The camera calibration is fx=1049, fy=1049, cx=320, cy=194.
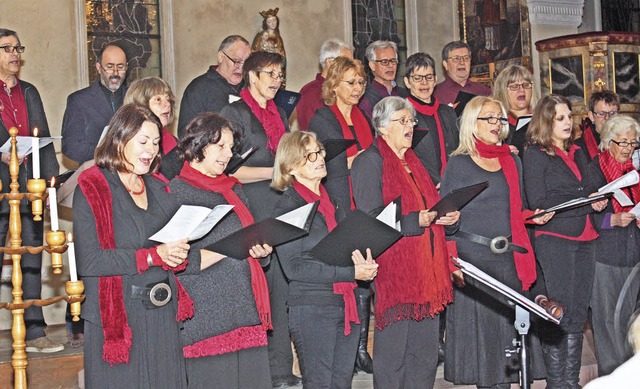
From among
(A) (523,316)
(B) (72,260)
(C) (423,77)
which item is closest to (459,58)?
(C) (423,77)

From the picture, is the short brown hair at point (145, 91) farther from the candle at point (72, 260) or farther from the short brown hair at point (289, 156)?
the candle at point (72, 260)

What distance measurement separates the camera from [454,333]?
5.31 meters

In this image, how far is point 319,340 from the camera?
4.55 meters

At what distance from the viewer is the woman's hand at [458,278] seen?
5281mm

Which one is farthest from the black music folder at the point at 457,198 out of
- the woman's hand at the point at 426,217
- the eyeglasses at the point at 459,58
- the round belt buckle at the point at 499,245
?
the eyeglasses at the point at 459,58

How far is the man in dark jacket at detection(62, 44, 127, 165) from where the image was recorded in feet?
19.3

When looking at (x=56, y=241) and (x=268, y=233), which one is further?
(x=268, y=233)

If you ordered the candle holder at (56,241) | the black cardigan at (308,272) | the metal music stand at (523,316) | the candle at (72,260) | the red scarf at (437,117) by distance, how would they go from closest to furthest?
the metal music stand at (523,316) → the candle at (72,260) → the candle holder at (56,241) → the black cardigan at (308,272) → the red scarf at (437,117)

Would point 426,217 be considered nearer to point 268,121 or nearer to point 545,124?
point 268,121

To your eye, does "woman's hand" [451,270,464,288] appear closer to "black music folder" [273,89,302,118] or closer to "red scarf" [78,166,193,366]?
Result: "black music folder" [273,89,302,118]

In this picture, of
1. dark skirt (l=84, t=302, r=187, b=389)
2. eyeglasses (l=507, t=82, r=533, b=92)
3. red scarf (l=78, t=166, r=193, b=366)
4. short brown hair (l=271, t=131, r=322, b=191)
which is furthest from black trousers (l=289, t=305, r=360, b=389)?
eyeglasses (l=507, t=82, r=533, b=92)

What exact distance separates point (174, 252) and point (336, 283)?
988 mm

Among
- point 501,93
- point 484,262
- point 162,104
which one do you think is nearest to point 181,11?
point 501,93

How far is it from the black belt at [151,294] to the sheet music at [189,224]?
22 centimetres
